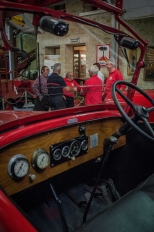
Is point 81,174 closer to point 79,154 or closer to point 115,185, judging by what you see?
point 115,185

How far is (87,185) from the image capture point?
240 centimetres

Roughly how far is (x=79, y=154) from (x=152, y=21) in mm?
9631

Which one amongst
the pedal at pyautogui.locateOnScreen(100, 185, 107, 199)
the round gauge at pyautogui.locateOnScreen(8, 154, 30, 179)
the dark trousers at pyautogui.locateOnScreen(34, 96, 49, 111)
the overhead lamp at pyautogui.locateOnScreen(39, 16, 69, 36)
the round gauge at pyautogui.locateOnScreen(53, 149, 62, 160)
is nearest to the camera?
the overhead lamp at pyautogui.locateOnScreen(39, 16, 69, 36)

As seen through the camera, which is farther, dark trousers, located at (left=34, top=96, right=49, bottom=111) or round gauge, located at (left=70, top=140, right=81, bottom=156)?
dark trousers, located at (left=34, top=96, right=49, bottom=111)

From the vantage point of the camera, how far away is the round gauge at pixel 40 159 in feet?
5.08

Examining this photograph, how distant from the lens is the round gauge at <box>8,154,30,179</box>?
1.41 meters

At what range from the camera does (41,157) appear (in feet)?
5.14

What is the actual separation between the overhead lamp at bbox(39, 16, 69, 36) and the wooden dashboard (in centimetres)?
66

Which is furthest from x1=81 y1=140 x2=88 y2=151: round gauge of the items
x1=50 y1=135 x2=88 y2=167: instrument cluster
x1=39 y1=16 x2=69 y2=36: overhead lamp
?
x1=39 y1=16 x2=69 y2=36: overhead lamp

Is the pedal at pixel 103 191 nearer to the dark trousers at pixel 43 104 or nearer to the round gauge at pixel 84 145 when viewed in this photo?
the round gauge at pixel 84 145

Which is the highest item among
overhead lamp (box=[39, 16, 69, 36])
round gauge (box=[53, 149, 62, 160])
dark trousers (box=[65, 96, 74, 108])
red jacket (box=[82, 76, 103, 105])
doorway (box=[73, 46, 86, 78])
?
doorway (box=[73, 46, 86, 78])

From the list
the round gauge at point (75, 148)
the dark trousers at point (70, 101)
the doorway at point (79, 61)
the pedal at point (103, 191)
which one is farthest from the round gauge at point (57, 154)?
the doorway at point (79, 61)

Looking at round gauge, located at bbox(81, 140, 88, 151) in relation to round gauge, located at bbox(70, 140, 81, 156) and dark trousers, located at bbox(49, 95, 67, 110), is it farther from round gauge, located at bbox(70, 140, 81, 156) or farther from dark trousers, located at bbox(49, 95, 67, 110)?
dark trousers, located at bbox(49, 95, 67, 110)

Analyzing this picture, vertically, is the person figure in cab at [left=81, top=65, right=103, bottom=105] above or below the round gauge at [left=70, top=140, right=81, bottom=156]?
above
